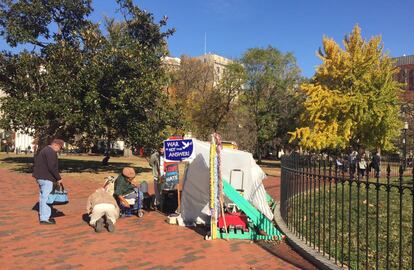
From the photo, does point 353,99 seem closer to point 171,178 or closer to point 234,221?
point 171,178

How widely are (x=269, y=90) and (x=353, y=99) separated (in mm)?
15013

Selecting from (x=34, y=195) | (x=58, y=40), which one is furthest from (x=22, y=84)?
(x=34, y=195)

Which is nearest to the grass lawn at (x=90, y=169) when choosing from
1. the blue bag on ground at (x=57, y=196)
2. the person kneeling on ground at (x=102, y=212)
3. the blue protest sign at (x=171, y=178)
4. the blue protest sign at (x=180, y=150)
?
the blue protest sign at (x=171, y=178)

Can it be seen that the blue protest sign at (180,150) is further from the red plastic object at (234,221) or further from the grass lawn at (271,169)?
A: the grass lawn at (271,169)

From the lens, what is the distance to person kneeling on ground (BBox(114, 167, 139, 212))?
9.83m

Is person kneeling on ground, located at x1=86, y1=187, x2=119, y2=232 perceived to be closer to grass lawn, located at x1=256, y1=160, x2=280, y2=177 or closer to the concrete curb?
the concrete curb

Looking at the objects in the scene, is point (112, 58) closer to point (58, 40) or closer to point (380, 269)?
point (58, 40)

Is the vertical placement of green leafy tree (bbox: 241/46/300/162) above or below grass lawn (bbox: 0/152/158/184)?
above

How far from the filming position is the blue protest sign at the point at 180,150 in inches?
390

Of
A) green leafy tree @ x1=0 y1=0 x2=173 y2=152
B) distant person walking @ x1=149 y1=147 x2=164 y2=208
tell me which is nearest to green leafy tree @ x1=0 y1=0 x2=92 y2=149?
green leafy tree @ x1=0 y1=0 x2=173 y2=152

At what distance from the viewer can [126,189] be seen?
32.8 ft

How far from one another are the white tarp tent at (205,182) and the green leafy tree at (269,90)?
33.1 meters

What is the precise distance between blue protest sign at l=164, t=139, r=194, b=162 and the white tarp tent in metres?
0.26

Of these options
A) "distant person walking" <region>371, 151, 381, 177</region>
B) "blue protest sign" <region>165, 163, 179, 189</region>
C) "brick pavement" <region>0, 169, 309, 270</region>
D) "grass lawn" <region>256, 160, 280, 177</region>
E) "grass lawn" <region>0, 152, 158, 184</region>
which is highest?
"distant person walking" <region>371, 151, 381, 177</region>
